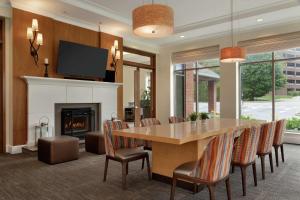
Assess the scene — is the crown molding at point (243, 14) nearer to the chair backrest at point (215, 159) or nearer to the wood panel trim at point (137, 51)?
the wood panel trim at point (137, 51)

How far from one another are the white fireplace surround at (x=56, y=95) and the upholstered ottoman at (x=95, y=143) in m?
0.98

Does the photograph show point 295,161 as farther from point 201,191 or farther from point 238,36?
point 238,36

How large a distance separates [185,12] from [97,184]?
15.3ft

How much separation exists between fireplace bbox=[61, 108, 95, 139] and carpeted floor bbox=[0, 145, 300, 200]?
5.34ft

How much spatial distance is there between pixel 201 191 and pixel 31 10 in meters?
5.17

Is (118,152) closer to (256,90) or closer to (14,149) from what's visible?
(14,149)

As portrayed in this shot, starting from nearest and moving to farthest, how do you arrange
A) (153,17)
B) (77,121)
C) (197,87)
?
(153,17), (77,121), (197,87)

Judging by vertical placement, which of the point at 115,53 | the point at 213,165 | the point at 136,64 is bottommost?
the point at 213,165

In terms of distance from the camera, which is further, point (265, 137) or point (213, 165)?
point (265, 137)

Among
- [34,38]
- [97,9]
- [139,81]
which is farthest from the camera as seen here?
[139,81]

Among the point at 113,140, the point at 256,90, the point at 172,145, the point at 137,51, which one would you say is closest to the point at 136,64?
the point at 137,51

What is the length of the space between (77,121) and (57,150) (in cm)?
198

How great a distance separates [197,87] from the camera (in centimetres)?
844

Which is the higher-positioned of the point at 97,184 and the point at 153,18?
the point at 153,18
